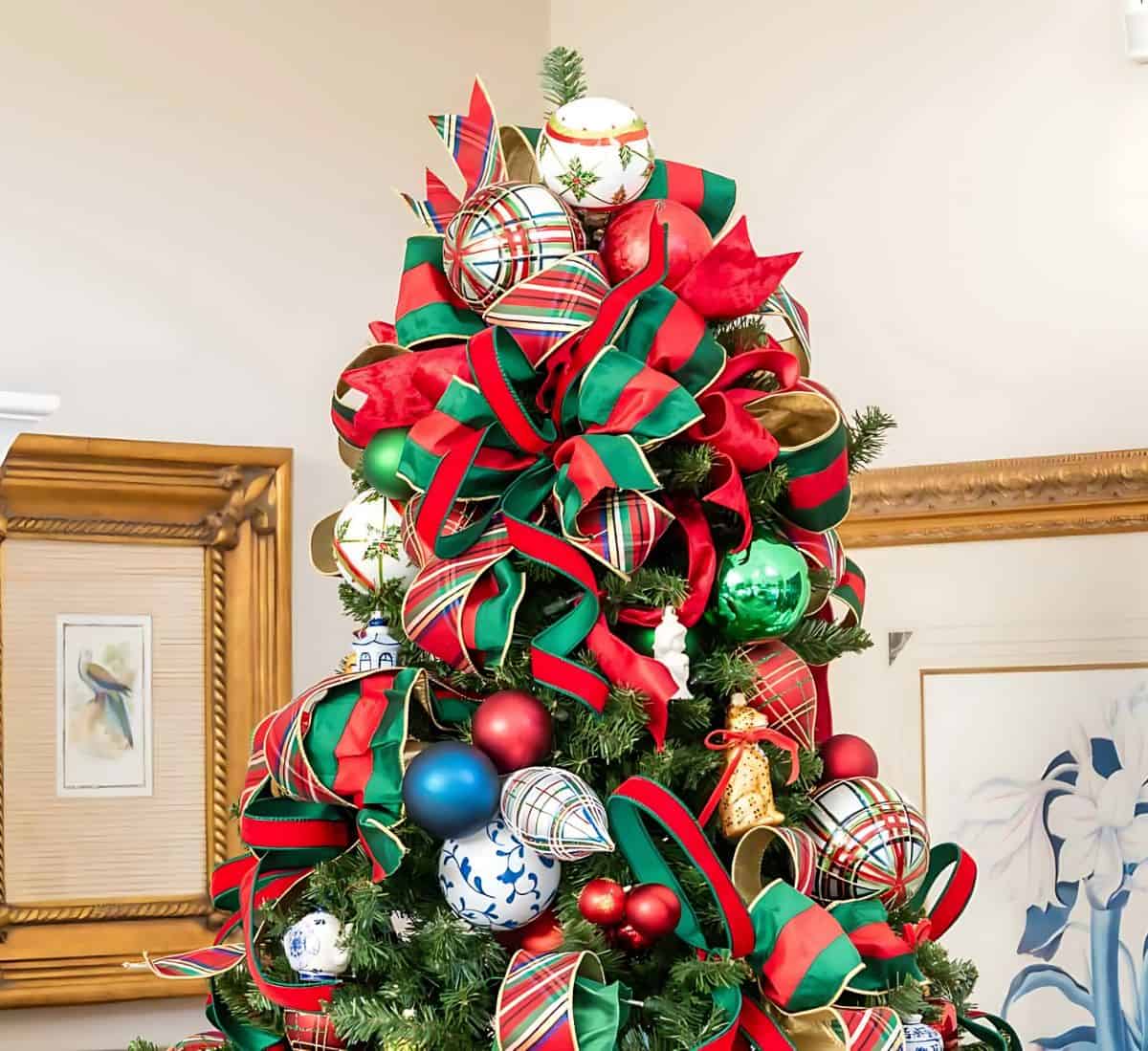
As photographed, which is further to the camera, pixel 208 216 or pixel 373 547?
pixel 208 216

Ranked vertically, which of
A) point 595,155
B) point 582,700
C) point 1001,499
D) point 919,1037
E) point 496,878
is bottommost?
point 919,1037

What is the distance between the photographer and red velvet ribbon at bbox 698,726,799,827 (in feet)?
3.23

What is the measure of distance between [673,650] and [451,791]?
16 centimetres

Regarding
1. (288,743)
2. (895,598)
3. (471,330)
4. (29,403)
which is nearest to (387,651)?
(288,743)

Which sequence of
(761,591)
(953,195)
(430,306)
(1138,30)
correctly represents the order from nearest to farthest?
(761,591) → (430,306) → (1138,30) → (953,195)

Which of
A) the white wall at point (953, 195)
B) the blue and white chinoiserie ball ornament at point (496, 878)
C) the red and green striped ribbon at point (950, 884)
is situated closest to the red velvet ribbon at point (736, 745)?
the blue and white chinoiserie ball ornament at point (496, 878)

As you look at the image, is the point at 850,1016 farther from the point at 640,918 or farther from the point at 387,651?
the point at 387,651

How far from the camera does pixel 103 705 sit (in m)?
1.70

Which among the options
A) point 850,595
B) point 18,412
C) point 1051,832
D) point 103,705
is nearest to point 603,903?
point 850,595

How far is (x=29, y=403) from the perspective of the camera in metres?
1.22

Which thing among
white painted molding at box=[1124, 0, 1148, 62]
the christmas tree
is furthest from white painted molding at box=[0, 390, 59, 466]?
white painted molding at box=[1124, 0, 1148, 62]

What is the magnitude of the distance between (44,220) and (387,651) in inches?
33.8

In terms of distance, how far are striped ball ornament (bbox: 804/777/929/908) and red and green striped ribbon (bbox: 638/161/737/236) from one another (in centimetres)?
41

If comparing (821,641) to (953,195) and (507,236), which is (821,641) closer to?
(507,236)
